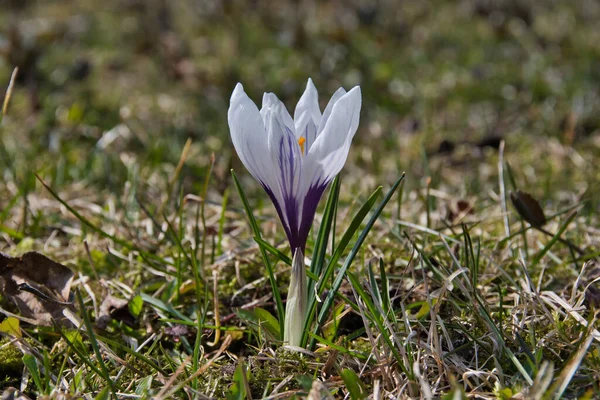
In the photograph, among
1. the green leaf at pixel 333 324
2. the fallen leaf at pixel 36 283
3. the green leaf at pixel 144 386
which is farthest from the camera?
the fallen leaf at pixel 36 283

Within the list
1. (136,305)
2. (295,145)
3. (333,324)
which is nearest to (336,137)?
(295,145)

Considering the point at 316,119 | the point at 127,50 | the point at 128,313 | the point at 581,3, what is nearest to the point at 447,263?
the point at 316,119

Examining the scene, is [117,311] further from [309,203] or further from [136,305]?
[309,203]

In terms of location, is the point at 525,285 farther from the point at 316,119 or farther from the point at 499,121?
the point at 499,121

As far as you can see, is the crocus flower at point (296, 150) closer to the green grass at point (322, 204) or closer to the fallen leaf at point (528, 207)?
the green grass at point (322, 204)

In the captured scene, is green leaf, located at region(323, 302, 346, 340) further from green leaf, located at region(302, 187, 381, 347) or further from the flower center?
the flower center

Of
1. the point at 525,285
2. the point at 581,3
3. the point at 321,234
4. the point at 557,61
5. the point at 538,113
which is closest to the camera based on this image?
the point at 321,234

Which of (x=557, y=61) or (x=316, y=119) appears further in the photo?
(x=557, y=61)

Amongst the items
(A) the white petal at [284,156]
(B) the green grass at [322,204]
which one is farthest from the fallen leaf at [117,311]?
(A) the white petal at [284,156]
